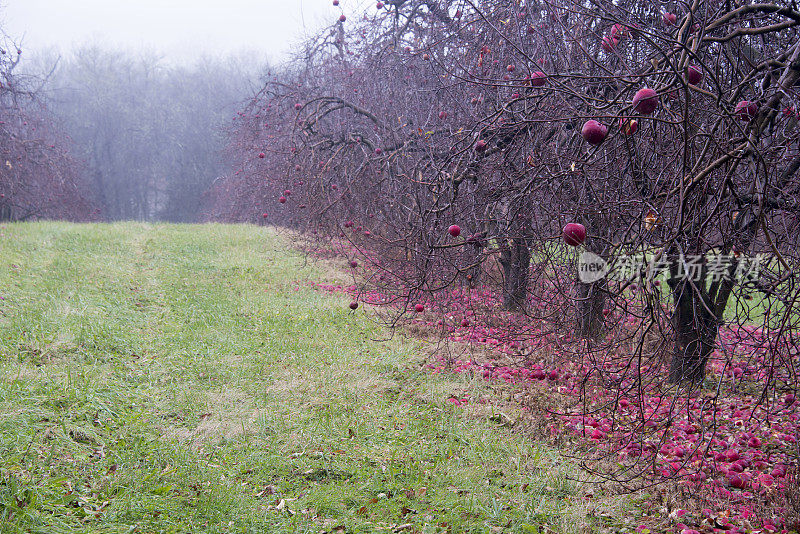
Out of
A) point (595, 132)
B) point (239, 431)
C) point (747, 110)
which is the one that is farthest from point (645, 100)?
point (239, 431)

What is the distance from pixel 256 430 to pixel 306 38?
25.5 ft

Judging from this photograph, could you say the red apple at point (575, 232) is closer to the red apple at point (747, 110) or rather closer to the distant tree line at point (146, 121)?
the red apple at point (747, 110)

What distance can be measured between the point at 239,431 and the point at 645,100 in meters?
3.36

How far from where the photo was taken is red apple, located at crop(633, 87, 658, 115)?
1.67 m

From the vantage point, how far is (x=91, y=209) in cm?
2038

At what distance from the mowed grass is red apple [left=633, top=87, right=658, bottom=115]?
216 centimetres

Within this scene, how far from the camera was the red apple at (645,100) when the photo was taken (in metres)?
1.67

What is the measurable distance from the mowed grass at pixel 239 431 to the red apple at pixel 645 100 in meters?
2.16

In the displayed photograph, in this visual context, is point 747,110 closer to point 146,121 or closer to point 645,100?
point 645,100

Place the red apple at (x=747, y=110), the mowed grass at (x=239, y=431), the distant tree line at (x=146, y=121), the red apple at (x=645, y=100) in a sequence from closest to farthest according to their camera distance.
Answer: the red apple at (x=645, y=100) < the red apple at (x=747, y=110) < the mowed grass at (x=239, y=431) < the distant tree line at (x=146, y=121)

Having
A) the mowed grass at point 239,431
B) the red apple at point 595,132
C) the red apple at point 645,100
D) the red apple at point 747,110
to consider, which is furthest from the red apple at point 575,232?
the mowed grass at point 239,431

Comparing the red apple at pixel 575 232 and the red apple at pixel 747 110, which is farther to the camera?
the red apple at pixel 747 110

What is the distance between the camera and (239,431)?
12.7 ft

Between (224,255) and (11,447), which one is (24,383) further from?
(224,255)
